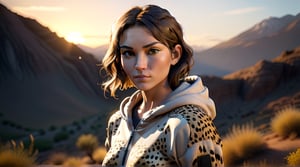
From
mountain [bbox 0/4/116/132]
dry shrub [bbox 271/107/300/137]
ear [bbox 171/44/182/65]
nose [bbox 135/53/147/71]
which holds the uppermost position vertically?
mountain [bbox 0/4/116/132]

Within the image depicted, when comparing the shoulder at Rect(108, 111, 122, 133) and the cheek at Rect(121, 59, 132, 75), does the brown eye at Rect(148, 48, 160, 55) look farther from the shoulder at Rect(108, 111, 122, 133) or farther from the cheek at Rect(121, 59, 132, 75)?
the shoulder at Rect(108, 111, 122, 133)

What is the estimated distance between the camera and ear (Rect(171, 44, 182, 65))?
2.16 m

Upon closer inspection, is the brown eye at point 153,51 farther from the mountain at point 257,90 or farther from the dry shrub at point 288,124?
Result: the mountain at point 257,90

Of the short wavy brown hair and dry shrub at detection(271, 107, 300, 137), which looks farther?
dry shrub at detection(271, 107, 300, 137)

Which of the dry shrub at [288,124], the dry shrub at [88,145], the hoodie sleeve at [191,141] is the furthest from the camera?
the dry shrub at [88,145]

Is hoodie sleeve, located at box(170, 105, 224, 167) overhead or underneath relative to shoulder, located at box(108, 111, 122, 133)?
underneath

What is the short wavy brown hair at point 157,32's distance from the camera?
2055mm

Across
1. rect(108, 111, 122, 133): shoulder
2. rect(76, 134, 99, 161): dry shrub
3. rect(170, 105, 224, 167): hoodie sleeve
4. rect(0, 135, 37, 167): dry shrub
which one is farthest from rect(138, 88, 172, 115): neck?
rect(76, 134, 99, 161): dry shrub

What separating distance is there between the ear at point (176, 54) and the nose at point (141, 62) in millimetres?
149

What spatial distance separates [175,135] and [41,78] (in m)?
43.3

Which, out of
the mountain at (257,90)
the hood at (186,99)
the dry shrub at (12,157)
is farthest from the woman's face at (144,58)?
the mountain at (257,90)

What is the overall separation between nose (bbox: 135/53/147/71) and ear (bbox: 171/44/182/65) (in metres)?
0.15

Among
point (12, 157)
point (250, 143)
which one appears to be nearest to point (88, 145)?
point (250, 143)

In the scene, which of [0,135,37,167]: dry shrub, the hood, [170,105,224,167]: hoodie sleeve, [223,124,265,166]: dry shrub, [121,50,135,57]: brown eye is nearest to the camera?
[170,105,224,167]: hoodie sleeve
